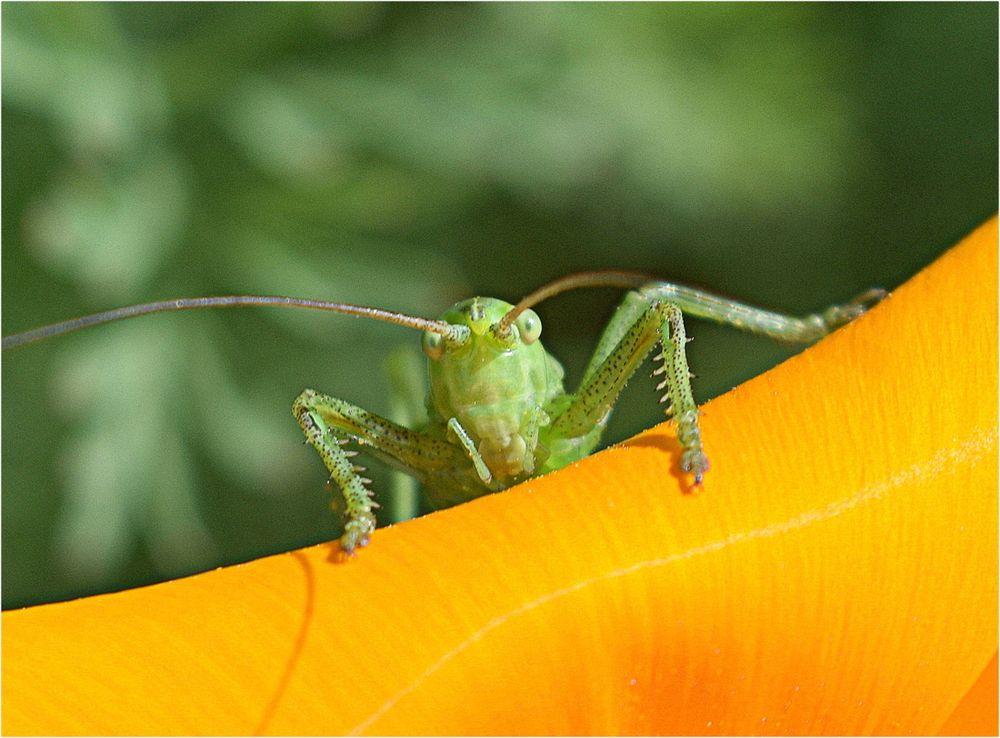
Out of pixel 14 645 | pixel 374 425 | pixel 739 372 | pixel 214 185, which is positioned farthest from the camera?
pixel 739 372

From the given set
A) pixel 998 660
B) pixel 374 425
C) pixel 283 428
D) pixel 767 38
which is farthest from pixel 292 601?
pixel 767 38

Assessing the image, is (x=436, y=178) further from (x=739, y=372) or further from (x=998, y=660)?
(x=998, y=660)

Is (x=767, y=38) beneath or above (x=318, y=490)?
above

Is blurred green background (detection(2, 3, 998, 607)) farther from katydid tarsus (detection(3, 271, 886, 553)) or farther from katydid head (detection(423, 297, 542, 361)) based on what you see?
katydid head (detection(423, 297, 542, 361))

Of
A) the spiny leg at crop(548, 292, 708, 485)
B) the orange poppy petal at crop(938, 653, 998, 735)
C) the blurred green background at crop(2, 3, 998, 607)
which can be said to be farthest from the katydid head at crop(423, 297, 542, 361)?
the orange poppy petal at crop(938, 653, 998, 735)

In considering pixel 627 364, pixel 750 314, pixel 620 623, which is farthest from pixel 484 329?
pixel 620 623

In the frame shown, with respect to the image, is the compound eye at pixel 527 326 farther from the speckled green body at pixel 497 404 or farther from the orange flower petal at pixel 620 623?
the orange flower petal at pixel 620 623
